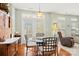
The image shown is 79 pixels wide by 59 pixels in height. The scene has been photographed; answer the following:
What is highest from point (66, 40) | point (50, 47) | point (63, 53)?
point (66, 40)

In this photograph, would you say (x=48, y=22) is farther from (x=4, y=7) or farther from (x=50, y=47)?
(x=4, y=7)

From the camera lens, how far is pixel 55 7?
7.72 feet

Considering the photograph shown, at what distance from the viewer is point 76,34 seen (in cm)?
234

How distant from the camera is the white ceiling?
2318 millimetres

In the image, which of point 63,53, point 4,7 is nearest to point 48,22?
point 63,53

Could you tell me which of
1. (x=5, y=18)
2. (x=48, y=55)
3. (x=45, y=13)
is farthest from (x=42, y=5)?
(x=48, y=55)

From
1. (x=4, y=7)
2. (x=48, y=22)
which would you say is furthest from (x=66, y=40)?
(x=4, y=7)

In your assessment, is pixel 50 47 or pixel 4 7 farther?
pixel 50 47

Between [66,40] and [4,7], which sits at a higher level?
[4,7]

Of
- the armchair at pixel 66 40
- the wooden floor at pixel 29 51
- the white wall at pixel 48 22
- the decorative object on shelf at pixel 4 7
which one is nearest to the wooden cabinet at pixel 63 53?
the wooden floor at pixel 29 51

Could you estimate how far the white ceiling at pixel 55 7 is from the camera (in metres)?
2.32

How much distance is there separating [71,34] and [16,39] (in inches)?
41.4

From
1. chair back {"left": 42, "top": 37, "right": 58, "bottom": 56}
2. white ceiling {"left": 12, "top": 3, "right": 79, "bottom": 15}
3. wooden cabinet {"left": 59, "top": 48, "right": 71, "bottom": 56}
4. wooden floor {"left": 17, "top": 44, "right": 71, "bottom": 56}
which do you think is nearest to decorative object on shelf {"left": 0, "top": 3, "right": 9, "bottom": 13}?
white ceiling {"left": 12, "top": 3, "right": 79, "bottom": 15}

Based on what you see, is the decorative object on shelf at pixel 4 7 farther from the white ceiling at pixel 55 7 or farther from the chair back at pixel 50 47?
the chair back at pixel 50 47
